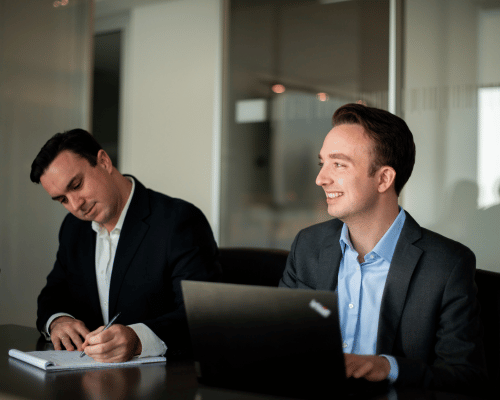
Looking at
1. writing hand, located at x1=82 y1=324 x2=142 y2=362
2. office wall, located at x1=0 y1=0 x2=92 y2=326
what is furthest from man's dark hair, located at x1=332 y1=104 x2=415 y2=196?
office wall, located at x1=0 y1=0 x2=92 y2=326

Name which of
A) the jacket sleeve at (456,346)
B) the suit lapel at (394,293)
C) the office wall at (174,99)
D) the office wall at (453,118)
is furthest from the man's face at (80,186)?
the office wall at (174,99)

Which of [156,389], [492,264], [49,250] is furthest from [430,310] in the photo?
[49,250]

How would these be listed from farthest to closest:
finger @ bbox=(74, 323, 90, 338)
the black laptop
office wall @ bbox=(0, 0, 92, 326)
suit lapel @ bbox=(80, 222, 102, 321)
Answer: office wall @ bbox=(0, 0, 92, 326) → suit lapel @ bbox=(80, 222, 102, 321) → finger @ bbox=(74, 323, 90, 338) → the black laptop

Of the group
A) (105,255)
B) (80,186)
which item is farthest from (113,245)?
(80,186)

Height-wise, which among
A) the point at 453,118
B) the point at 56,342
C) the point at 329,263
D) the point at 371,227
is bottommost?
the point at 56,342

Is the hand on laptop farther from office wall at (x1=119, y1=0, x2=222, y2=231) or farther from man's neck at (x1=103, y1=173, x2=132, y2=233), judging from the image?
office wall at (x1=119, y1=0, x2=222, y2=231)

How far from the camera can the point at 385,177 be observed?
5.90 ft

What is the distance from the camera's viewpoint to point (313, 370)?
3.83ft

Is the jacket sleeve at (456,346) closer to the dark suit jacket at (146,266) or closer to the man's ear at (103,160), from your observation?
the dark suit jacket at (146,266)

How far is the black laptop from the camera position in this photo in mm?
1126

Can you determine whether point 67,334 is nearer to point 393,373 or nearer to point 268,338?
point 268,338

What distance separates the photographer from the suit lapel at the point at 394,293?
5.27 ft

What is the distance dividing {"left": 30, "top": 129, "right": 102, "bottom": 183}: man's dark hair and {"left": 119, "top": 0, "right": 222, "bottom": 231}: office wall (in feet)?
6.44

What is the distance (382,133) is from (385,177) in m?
0.14
